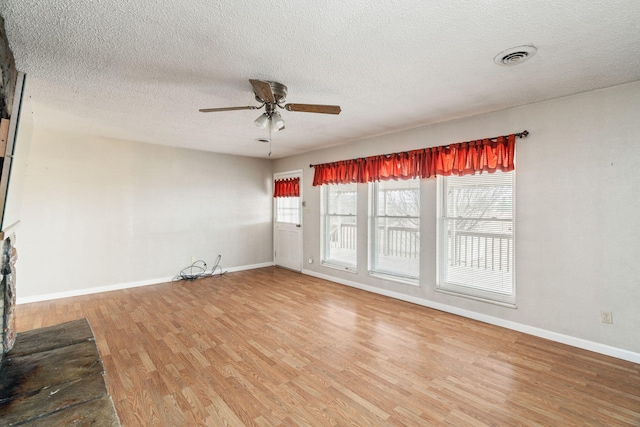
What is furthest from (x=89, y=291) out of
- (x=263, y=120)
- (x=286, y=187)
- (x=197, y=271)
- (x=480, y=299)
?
(x=480, y=299)

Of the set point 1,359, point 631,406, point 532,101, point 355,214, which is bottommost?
point 631,406

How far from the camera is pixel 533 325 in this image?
3066 millimetres

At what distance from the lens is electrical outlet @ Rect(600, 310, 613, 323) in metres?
2.64

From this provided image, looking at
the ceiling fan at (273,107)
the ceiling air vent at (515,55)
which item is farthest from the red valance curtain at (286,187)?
the ceiling air vent at (515,55)

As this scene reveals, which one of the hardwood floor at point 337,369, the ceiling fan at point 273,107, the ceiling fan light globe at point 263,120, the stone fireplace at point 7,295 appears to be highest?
the ceiling fan at point 273,107

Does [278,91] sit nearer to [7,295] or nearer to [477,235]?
[7,295]

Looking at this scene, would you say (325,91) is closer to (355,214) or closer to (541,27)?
(541,27)

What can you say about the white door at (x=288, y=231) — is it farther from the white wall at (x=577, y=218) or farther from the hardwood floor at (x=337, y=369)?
the white wall at (x=577, y=218)

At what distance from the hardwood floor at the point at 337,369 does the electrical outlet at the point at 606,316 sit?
1.10ft

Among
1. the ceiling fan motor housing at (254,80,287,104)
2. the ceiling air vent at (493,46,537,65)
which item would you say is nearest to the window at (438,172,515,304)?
the ceiling air vent at (493,46,537,65)

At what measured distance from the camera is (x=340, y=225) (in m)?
5.27

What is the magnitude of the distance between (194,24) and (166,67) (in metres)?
0.71

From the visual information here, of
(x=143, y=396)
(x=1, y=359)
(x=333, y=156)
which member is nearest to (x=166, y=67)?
(x=1, y=359)

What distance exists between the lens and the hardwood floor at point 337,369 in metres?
1.90
